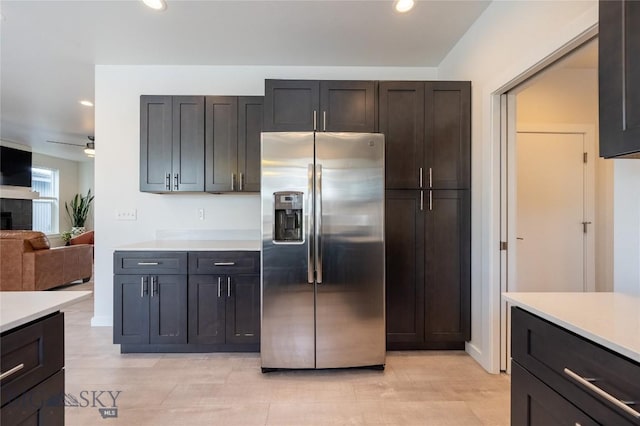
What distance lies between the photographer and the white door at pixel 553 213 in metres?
3.02

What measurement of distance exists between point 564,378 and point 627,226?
0.87 m

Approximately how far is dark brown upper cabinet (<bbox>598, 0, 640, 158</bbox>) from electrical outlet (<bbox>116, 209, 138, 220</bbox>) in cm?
367

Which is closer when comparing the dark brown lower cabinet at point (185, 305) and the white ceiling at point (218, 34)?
the white ceiling at point (218, 34)

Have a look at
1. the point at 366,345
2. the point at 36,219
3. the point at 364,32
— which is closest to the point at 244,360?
the point at 366,345

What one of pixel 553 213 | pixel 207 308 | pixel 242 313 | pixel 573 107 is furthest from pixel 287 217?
pixel 573 107

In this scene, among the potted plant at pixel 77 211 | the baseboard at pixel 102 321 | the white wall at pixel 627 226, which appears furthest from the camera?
the potted plant at pixel 77 211

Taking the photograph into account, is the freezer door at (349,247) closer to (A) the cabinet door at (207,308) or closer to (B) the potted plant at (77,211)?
(A) the cabinet door at (207,308)

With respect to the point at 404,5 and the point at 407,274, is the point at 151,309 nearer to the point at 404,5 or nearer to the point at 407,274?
the point at 407,274

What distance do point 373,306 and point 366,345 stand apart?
30 centimetres

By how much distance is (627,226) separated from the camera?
138 centimetres

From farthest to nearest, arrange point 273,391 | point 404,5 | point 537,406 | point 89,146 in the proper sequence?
point 89,146, point 404,5, point 273,391, point 537,406

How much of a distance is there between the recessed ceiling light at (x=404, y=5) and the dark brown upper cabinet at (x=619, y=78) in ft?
4.49

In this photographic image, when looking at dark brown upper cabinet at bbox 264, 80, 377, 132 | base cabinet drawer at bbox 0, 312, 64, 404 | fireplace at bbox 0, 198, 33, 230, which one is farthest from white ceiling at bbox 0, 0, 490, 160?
fireplace at bbox 0, 198, 33, 230

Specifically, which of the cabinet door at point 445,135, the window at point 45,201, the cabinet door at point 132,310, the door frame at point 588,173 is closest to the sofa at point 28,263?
the cabinet door at point 132,310
